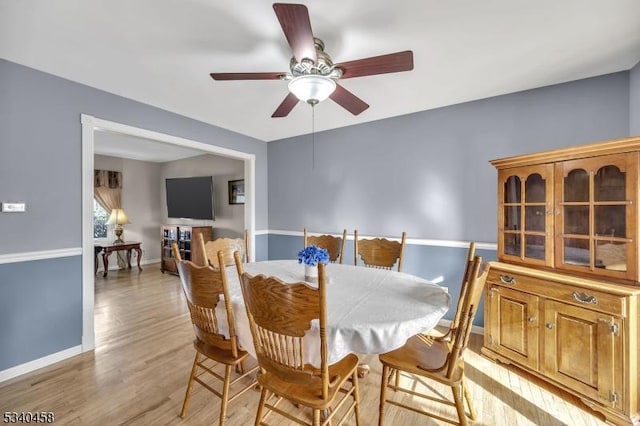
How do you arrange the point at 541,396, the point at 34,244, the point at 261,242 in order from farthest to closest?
the point at 261,242 → the point at 34,244 → the point at 541,396

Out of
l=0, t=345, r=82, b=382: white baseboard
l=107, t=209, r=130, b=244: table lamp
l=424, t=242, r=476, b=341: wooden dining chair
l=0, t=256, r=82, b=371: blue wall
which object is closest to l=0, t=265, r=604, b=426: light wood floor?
l=0, t=345, r=82, b=382: white baseboard

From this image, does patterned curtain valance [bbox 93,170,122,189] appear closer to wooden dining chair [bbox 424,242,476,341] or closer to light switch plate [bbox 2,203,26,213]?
light switch plate [bbox 2,203,26,213]

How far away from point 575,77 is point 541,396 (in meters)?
2.62

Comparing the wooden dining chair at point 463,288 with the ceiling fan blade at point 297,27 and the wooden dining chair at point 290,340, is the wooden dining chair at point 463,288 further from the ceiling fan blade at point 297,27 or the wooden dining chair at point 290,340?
the ceiling fan blade at point 297,27

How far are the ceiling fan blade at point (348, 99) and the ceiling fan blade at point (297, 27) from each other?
1.45 feet

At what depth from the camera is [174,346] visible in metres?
2.64

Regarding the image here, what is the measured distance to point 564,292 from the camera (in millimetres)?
1901

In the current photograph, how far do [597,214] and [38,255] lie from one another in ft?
14.1

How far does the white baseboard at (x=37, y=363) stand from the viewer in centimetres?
214

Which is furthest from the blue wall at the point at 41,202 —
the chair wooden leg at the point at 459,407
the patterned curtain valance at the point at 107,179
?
the patterned curtain valance at the point at 107,179

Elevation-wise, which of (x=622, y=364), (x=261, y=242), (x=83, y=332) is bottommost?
(x=83, y=332)

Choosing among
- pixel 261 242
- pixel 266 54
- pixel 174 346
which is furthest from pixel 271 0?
pixel 261 242

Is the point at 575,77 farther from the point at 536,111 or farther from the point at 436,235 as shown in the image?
the point at 436,235

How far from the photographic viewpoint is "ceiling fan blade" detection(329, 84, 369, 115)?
6.54 ft
